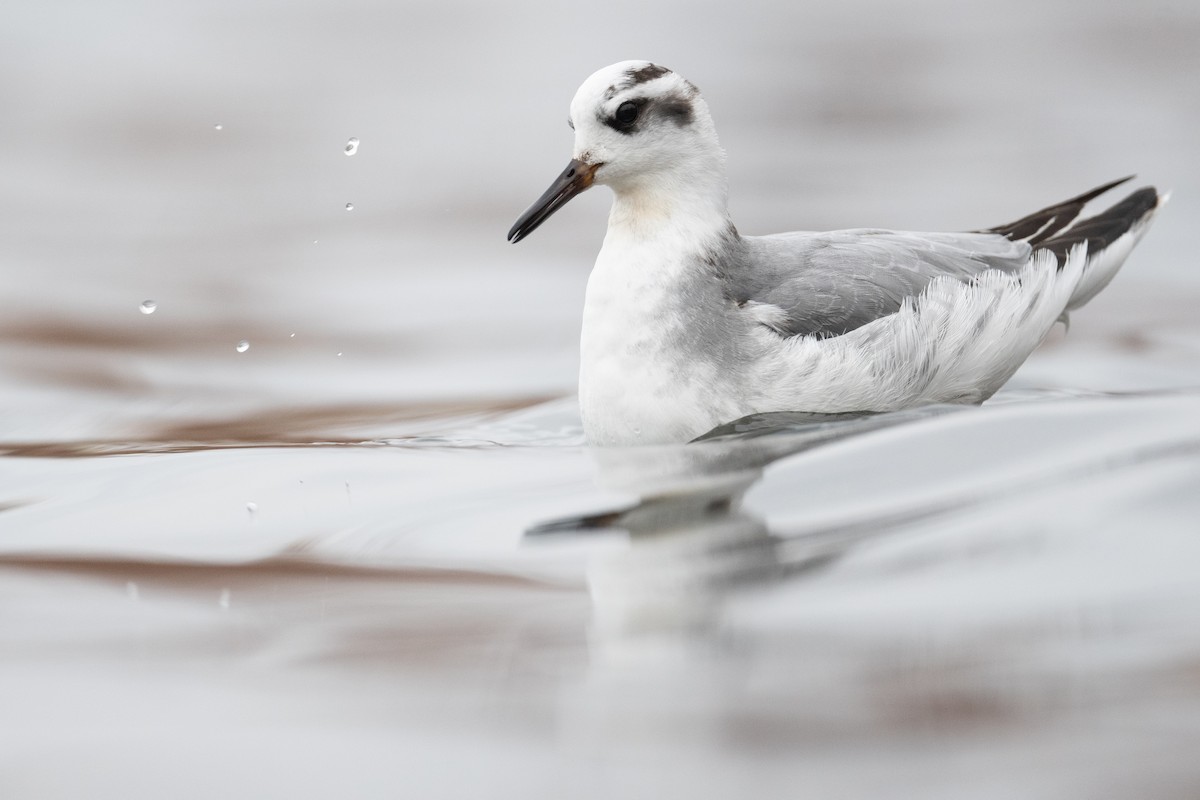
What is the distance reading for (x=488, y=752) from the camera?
8.89 feet

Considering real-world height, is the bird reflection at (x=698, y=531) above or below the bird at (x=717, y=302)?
below

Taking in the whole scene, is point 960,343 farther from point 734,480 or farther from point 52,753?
point 52,753

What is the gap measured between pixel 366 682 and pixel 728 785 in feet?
2.76

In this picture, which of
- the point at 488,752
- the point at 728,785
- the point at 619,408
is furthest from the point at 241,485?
the point at 728,785

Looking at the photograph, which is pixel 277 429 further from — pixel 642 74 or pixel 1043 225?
pixel 1043 225

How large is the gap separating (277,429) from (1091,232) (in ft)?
10.6

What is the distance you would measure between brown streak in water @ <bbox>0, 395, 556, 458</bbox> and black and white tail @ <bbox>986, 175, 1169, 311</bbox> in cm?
202

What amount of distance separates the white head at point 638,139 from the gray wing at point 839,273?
30cm

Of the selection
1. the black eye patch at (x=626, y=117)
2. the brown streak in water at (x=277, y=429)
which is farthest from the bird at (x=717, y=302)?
A: the brown streak in water at (x=277, y=429)

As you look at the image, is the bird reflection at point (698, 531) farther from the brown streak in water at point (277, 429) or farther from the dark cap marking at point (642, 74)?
the brown streak in water at point (277, 429)

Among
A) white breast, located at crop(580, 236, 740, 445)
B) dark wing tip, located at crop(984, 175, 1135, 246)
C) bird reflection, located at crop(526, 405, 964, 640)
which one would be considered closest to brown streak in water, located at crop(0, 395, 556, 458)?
white breast, located at crop(580, 236, 740, 445)

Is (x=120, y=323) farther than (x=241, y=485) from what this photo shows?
Yes

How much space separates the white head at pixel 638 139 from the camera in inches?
194

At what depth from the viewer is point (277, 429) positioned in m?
5.89
